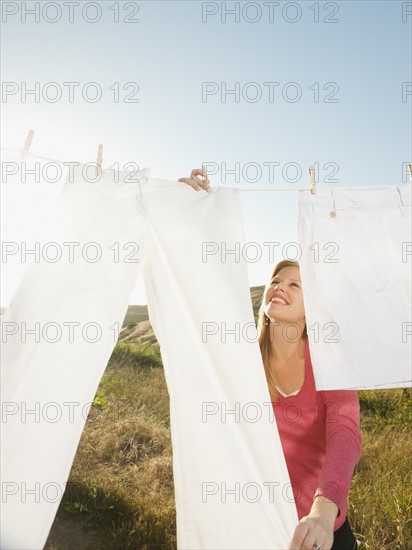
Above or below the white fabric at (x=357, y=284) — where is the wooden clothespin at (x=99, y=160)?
above

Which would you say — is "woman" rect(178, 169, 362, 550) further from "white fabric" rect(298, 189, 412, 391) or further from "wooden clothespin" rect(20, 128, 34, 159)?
"wooden clothespin" rect(20, 128, 34, 159)

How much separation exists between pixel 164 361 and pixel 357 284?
0.90m

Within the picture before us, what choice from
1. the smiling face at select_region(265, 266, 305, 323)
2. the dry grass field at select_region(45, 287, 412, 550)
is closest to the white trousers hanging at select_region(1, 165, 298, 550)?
the smiling face at select_region(265, 266, 305, 323)

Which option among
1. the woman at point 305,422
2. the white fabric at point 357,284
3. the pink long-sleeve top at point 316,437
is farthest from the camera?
the white fabric at point 357,284

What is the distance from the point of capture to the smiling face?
7.20ft

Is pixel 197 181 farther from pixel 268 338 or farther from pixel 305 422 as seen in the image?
pixel 305 422

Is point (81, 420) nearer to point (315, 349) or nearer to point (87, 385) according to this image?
point (87, 385)

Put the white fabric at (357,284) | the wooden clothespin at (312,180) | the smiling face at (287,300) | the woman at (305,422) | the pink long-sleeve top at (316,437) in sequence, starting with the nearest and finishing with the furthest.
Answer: the woman at (305,422) < the pink long-sleeve top at (316,437) < the white fabric at (357,284) < the wooden clothespin at (312,180) < the smiling face at (287,300)

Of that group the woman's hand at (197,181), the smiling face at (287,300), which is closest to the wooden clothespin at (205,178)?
the woman's hand at (197,181)

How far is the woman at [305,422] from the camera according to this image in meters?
1.59

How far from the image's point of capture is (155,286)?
1738mm

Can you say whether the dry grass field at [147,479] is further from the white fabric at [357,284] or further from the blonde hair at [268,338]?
the white fabric at [357,284]

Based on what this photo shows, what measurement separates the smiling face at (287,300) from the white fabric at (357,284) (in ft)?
1.06

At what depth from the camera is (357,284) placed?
188 cm
